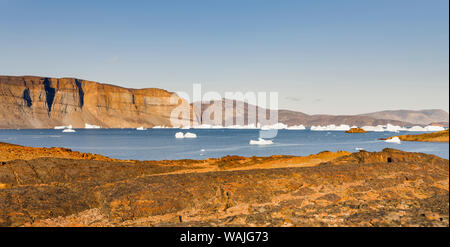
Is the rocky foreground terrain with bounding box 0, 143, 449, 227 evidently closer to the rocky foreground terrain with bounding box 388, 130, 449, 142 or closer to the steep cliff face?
the rocky foreground terrain with bounding box 388, 130, 449, 142

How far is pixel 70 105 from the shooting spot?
176 meters

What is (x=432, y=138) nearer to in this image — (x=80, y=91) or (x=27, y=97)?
(x=27, y=97)

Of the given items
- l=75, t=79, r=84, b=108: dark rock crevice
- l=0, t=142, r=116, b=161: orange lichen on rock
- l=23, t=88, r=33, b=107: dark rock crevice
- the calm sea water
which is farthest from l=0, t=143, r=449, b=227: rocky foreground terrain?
l=75, t=79, r=84, b=108: dark rock crevice

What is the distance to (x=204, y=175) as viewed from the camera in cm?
1366

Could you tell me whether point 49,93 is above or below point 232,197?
above

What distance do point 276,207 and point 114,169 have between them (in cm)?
961

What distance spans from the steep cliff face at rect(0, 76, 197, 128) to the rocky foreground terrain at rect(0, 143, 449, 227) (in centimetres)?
16395

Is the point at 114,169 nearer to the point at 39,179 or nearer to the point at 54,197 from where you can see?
the point at 39,179

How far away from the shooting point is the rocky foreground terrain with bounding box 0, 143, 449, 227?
9055 mm

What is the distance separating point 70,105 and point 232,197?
186 m

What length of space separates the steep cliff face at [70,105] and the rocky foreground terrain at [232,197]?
538ft

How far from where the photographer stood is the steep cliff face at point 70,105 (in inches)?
6196

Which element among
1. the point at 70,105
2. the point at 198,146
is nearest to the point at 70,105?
the point at 70,105

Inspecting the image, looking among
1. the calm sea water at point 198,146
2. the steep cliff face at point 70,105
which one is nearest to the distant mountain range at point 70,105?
the steep cliff face at point 70,105
